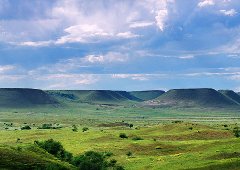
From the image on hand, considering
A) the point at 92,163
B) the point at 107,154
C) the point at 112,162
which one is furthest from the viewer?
the point at 107,154

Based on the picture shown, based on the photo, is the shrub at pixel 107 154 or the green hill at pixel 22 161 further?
the shrub at pixel 107 154

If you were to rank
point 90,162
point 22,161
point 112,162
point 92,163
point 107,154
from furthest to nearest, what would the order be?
point 107,154 → point 112,162 → point 90,162 → point 92,163 → point 22,161

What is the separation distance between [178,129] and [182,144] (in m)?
37.3

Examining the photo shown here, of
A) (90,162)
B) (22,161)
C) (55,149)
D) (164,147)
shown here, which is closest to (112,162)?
(55,149)

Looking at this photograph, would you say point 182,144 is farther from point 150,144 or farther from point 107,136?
point 107,136

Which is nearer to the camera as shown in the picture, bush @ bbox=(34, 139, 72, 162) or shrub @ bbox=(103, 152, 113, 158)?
bush @ bbox=(34, 139, 72, 162)

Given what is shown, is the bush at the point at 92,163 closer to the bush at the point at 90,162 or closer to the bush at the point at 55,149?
the bush at the point at 90,162

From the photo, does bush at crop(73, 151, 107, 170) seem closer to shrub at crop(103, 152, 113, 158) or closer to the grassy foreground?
the grassy foreground

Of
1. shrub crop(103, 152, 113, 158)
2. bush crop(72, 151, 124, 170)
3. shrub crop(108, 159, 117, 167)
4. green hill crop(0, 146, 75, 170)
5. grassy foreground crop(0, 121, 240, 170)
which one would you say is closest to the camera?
green hill crop(0, 146, 75, 170)

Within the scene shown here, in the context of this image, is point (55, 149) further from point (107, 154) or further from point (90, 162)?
point (90, 162)

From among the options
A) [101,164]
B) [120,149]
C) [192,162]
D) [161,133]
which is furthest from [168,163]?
[161,133]

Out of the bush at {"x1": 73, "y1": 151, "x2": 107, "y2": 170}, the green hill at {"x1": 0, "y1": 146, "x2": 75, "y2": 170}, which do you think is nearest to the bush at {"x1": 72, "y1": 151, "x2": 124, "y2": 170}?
the bush at {"x1": 73, "y1": 151, "x2": 107, "y2": 170}

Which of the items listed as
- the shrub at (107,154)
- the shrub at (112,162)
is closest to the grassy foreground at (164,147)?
the shrub at (107,154)

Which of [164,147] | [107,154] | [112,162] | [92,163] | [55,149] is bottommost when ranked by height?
[112,162]
